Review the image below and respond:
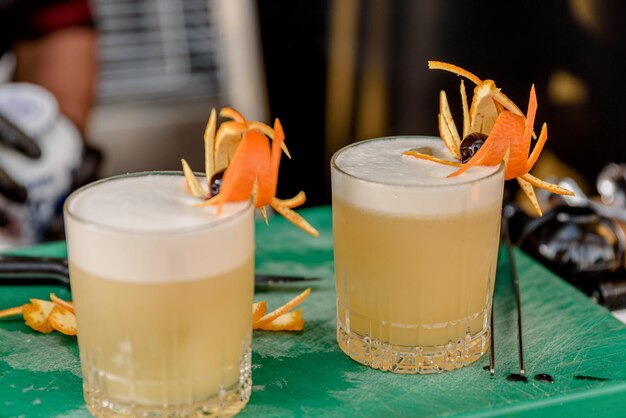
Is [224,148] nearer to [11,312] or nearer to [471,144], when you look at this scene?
[471,144]

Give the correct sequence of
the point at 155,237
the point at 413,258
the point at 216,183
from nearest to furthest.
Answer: the point at 155,237 → the point at 216,183 → the point at 413,258

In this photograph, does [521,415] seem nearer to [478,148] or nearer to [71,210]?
[478,148]

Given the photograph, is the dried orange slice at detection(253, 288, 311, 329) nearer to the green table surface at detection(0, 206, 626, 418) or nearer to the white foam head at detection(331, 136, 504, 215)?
the green table surface at detection(0, 206, 626, 418)

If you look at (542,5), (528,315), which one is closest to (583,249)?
(528,315)

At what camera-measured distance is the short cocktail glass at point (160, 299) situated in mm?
961

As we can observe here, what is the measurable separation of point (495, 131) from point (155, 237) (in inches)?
18.7

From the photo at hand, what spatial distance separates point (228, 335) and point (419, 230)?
0.29 m

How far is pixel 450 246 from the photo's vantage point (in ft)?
3.77

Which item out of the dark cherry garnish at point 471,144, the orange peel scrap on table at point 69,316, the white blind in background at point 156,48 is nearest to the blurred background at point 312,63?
the white blind in background at point 156,48

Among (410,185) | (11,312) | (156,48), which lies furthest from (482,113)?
(156,48)

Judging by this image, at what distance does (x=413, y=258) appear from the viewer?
1.15m

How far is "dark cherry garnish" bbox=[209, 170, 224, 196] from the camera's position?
1048 mm

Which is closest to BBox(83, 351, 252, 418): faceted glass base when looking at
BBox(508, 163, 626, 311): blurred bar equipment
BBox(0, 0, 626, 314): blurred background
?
BBox(508, 163, 626, 311): blurred bar equipment

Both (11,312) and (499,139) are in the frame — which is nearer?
(499,139)
